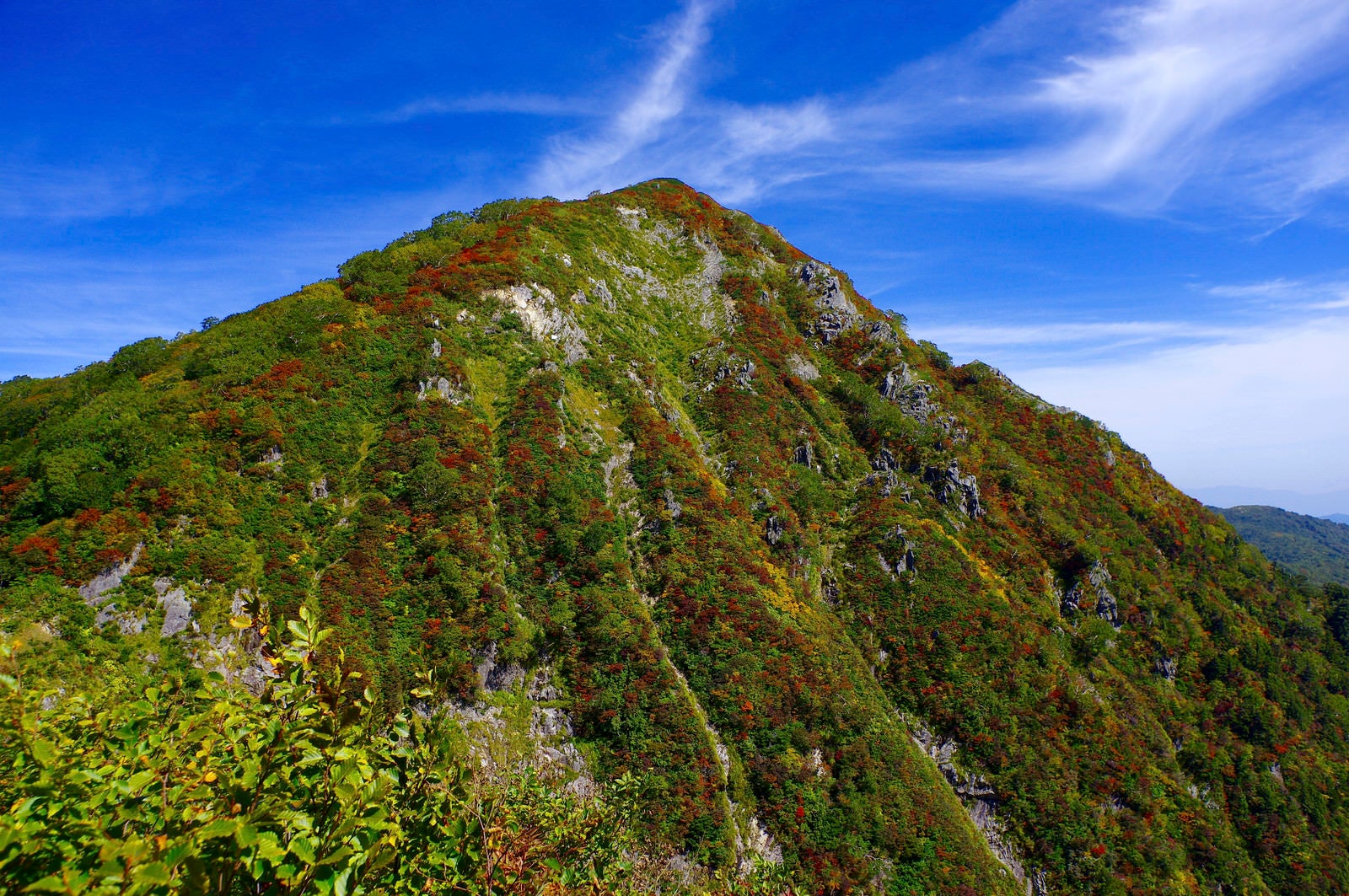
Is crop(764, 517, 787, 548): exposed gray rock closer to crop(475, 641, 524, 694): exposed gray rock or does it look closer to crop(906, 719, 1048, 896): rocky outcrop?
crop(906, 719, 1048, 896): rocky outcrop

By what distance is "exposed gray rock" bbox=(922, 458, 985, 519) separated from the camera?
158 feet

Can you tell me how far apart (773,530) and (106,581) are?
3465 centimetres

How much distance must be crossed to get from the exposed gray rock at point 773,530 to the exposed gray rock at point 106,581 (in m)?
33.4

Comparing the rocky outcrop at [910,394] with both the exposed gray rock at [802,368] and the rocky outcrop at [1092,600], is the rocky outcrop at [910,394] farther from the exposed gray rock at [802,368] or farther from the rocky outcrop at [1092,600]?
the rocky outcrop at [1092,600]

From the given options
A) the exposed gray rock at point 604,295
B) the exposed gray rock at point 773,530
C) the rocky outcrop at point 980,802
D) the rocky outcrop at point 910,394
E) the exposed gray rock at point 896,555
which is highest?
the exposed gray rock at point 604,295

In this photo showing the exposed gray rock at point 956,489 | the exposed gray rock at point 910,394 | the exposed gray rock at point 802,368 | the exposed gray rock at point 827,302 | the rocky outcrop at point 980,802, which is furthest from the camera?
the exposed gray rock at point 827,302

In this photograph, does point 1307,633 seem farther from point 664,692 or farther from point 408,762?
point 408,762

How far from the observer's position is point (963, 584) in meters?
40.4

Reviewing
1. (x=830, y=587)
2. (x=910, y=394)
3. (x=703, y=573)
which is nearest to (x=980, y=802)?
(x=830, y=587)

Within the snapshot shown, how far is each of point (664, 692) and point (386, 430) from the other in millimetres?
21666

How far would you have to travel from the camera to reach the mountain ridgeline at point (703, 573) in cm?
2394

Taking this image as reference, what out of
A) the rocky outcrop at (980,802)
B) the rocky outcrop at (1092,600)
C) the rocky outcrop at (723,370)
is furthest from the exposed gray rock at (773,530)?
the rocky outcrop at (1092,600)

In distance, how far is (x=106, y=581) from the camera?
803 inches

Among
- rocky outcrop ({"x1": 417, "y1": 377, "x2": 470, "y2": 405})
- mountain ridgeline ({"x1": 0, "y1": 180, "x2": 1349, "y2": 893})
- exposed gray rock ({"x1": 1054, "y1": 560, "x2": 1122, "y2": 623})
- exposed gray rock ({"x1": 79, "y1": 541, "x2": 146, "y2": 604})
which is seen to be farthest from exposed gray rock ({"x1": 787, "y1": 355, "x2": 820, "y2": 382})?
exposed gray rock ({"x1": 79, "y1": 541, "x2": 146, "y2": 604})
